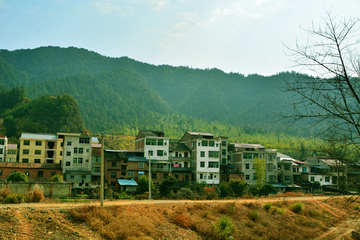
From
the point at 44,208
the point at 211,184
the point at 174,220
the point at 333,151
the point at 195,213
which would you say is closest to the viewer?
the point at 333,151

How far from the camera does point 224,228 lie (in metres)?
26.3

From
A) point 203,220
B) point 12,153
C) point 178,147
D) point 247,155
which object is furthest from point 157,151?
point 12,153

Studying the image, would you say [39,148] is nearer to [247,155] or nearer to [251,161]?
[247,155]

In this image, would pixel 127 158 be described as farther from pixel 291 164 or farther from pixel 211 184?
A: pixel 291 164

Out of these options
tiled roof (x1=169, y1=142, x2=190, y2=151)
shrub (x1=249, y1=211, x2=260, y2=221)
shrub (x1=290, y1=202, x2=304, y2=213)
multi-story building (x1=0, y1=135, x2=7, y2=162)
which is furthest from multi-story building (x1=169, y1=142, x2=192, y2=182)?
multi-story building (x1=0, y1=135, x2=7, y2=162)

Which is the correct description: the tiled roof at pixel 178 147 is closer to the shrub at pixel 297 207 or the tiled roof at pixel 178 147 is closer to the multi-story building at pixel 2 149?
the shrub at pixel 297 207

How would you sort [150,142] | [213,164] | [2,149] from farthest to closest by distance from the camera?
[2,149]
[213,164]
[150,142]

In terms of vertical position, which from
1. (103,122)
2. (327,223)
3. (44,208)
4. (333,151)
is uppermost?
(103,122)

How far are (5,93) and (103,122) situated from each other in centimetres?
4761

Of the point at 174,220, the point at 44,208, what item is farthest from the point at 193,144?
the point at 44,208

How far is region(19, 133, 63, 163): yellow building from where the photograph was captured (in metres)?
Result: 66.5

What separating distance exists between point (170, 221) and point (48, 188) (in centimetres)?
1608

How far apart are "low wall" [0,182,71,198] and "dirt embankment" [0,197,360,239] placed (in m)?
8.90

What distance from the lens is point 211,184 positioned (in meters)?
62.8
